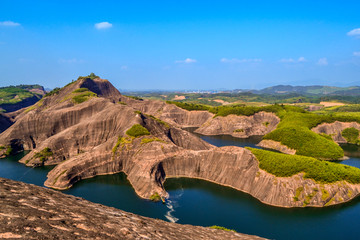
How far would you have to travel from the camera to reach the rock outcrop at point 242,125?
136500mm

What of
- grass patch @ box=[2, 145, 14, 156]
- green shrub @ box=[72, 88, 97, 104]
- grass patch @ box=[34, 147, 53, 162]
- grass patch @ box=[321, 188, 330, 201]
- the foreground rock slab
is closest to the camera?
the foreground rock slab

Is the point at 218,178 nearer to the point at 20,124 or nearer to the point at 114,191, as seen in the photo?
the point at 114,191

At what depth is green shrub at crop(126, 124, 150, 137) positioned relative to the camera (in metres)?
76.2

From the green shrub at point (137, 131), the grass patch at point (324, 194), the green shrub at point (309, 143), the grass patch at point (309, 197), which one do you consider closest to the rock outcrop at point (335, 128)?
the green shrub at point (309, 143)

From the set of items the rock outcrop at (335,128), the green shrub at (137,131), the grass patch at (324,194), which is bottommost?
the grass patch at (324,194)

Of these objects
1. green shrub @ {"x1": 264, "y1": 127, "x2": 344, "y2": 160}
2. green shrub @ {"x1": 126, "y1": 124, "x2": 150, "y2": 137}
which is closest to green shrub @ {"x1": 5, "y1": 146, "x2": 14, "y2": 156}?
green shrub @ {"x1": 126, "y1": 124, "x2": 150, "y2": 137}

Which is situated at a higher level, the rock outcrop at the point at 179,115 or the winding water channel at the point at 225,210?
the rock outcrop at the point at 179,115

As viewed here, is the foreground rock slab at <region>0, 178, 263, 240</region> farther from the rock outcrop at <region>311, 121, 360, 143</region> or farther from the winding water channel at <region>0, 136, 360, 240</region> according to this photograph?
the rock outcrop at <region>311, 121, 360, 143</region>

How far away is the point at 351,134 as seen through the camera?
114062mm

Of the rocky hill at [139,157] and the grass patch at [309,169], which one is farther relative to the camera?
the grass patch at [309,169]

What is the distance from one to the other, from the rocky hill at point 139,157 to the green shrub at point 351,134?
2791 inches

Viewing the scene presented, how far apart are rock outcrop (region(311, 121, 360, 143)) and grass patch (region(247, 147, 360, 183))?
6477 cm

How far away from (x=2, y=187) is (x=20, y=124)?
104 m

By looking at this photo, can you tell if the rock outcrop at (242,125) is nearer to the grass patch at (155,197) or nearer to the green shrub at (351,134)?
the green shrub at (351,134)
